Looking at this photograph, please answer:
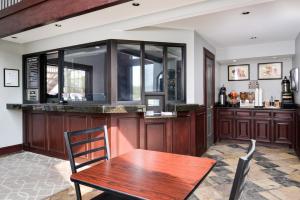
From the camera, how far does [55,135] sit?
13.4 ft

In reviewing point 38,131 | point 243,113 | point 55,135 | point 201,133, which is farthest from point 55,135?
point 243,113

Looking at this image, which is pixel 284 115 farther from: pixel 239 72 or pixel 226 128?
pixel 239 72

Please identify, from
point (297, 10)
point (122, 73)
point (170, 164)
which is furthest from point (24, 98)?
point (297, 10)

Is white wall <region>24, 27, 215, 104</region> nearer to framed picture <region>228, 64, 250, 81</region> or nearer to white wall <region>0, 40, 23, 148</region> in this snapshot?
white wall <region>0, 40, 23, 148</region>

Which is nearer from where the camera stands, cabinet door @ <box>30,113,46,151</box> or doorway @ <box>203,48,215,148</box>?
cabinet door @ <box>30,113,46,151</box>

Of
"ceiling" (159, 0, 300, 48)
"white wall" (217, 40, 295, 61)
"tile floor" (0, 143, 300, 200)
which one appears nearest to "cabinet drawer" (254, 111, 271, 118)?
"tile floor" (0, 143, 300, 200)

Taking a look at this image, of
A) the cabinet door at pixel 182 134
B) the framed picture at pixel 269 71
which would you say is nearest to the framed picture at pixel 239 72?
the framed picture at pixel 269 71

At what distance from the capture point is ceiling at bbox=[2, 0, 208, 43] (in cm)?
264

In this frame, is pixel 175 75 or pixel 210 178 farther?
pixel 175 75

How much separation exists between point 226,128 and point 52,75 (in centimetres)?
426

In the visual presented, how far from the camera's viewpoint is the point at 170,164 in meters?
1.51

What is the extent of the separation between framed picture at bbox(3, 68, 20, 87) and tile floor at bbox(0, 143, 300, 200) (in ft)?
4.95

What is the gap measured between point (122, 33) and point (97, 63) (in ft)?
2.25

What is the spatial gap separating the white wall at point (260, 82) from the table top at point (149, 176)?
4.50 m
